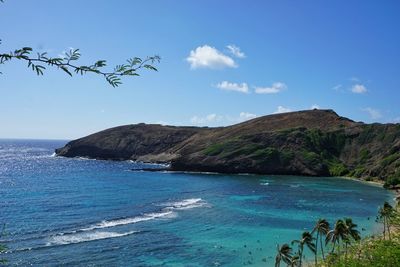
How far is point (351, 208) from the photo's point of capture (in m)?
99.5

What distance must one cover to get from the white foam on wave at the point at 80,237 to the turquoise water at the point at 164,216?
151mm

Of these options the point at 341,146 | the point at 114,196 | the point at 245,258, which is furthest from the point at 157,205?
the point at 341,146

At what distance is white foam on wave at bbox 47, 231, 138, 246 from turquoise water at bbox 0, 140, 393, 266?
0.15 metres

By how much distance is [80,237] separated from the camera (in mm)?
67500

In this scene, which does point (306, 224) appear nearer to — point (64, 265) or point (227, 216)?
point (227, 216)

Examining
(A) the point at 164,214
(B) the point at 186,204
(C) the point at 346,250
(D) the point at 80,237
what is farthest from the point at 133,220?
(C) the point at 346,250

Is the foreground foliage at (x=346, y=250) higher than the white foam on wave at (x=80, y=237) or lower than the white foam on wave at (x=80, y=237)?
higher

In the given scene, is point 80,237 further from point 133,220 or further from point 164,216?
point 164,216

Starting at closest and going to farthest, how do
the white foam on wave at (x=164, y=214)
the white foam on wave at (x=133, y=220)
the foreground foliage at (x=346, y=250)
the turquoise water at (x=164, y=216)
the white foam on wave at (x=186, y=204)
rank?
the foreground foliage at (x=346, y=250)
the turquoise water at (x=164, y=216)
the white foam on wave at (x=133, y=220)
the white foam on wave at (x=164, y=214)
the white foam on wave at (x=186, y=204)

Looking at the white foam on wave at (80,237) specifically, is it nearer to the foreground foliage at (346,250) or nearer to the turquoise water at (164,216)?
the turquoise water at (164,216)

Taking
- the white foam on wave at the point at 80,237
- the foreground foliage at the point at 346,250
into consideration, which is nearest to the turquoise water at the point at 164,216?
the white foam on wave at the point at 80,237

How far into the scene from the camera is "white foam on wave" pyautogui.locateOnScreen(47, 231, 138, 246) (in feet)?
211

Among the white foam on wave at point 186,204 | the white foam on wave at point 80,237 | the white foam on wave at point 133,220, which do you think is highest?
the white foam on wave at point 186,204

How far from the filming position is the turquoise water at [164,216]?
60.6m
